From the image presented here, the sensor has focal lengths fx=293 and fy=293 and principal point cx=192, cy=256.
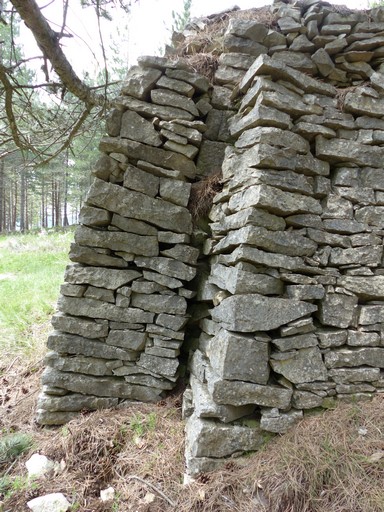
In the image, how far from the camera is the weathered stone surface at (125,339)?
3.03m

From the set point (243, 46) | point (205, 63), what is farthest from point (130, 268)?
point (243, 46)

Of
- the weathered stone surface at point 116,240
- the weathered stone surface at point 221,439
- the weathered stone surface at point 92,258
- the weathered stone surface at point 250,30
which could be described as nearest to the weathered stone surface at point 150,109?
the weathered stone surface at point 250,30

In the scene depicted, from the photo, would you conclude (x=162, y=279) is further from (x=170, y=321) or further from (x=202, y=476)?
(x=202, y=476)

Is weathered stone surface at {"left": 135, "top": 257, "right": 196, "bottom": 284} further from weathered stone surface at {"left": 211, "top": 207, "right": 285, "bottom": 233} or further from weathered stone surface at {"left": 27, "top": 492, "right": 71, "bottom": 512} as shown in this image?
weathered stone surface at {"left": 27, "top": 492, "right": 71, "bottom": 512}

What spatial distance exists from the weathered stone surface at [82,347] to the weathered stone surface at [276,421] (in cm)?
145

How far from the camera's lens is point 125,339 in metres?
3.03

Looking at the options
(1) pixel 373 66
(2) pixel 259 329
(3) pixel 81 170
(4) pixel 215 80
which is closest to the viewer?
(2) pixel 259 329

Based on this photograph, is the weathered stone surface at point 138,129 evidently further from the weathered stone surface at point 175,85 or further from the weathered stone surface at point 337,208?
the weathered stone surface at point 337,208

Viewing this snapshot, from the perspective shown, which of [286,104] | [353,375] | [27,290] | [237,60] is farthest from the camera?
[27,290]

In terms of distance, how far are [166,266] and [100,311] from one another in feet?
2.69

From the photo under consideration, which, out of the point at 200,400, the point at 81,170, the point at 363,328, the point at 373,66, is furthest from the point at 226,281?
the point at 81,170

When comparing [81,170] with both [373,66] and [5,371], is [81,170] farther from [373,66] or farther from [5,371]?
[373,66]

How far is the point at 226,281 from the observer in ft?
8.49

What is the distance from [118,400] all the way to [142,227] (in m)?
1.84
